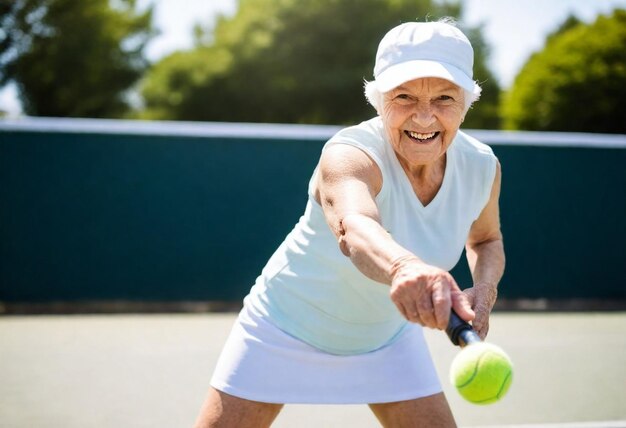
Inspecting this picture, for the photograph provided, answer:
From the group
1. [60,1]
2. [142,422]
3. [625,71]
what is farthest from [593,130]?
[60,1]

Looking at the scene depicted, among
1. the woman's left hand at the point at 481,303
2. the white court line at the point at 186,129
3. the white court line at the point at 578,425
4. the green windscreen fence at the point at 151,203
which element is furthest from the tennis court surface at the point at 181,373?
the woman's left hand at the point at 481,303

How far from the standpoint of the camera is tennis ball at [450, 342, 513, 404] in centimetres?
203

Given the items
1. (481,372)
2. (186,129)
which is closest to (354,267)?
(481,372)

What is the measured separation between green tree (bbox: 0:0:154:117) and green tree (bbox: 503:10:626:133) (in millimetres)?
21538

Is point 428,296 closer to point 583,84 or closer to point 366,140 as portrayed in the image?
point 366,140

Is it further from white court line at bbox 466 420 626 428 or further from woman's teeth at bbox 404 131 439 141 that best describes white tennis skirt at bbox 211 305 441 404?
white court line at bbox 466 420 626 428

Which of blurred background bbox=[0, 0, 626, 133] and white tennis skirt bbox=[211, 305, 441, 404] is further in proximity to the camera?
blurred background bbox=[0, 0, 626, 133]

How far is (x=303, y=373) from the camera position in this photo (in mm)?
2924

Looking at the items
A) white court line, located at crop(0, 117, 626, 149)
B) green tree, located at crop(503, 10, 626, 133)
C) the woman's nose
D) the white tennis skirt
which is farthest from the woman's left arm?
green tree, located at crop(503, 10, 626, 133)

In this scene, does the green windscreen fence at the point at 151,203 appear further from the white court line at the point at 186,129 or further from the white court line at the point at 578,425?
the white court line at the point at 578,425

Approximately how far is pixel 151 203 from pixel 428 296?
8.86 meters

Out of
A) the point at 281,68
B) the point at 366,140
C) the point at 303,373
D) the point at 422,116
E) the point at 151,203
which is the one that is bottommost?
the point at 303,373

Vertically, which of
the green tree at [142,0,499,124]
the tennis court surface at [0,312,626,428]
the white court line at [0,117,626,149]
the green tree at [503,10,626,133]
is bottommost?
the tennis court surface at [0,312,626,428]

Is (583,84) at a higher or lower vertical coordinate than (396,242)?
higher
